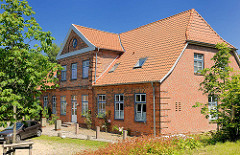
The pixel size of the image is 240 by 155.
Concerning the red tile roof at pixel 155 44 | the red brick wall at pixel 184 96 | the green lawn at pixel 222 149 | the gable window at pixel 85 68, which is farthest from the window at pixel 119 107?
the green lawn at pixel 222 149

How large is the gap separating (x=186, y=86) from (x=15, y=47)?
1192cm

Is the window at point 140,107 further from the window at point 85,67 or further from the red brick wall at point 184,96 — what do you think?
the window at point 85,67

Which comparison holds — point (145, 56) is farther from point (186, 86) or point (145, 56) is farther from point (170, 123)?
point (170, 123)

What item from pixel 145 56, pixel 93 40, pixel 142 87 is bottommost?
pixel 142 87

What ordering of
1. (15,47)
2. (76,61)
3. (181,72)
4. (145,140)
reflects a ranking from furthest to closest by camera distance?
(76,61)
(181,72)
(145,140)
(15,47)

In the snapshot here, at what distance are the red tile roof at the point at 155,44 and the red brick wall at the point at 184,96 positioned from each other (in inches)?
30.5

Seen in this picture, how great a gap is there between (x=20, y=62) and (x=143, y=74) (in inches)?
390

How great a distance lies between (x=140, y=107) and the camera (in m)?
16.7

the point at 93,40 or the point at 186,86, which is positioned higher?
the point at 93,40

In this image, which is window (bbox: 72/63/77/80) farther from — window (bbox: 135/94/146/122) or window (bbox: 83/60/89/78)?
window (bbox: 135/94/146/122)

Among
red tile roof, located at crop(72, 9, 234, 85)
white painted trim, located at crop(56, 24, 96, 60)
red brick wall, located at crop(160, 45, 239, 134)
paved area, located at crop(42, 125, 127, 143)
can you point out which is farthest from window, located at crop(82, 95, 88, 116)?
red brick wall, located at crop(160, 45, 239, 134)

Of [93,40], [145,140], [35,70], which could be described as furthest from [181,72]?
[35,70]

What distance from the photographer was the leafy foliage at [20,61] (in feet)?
26.3

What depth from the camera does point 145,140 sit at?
34.7 ft
